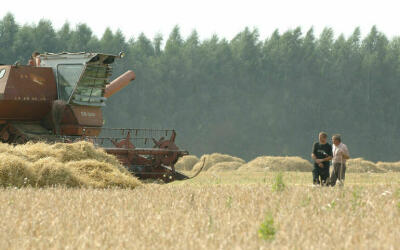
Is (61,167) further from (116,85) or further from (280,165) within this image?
(280,165)

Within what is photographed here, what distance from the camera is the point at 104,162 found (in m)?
13.9

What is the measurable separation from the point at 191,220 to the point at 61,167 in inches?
229

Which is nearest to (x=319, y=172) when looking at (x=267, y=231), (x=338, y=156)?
(x=338, y=156)

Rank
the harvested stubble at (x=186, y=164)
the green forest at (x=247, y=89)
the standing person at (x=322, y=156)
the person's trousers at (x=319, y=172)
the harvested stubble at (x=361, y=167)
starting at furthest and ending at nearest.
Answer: the green forest at (x=247, y=89)
the harvested stubble at (x=186, y=164)
the harvested stubble at (x=361, y=167)
the person's trousers at (x=319, y=172)
the standing person at (x=322, y=156)

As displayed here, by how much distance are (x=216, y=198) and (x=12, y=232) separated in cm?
395

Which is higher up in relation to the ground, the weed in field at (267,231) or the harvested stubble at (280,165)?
the harvested stubble at (280,165)

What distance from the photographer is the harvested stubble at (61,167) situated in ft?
39.9

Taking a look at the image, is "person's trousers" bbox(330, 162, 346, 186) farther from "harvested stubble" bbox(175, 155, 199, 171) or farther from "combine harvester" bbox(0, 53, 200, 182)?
"harvested stubble" bbox(175, 155, 199, 171)

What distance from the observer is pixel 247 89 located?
174ft

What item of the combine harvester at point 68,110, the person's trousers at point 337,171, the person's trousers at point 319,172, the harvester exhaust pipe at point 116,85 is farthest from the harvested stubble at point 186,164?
the person's trousers at point 337,171

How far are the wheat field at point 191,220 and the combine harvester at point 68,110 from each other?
20.2 ft

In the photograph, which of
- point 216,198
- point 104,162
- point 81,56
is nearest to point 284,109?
point 81,56

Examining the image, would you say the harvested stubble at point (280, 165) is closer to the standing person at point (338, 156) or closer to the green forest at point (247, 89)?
the standing person at point (338, 156)

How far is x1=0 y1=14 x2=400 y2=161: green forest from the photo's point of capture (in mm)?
49938
